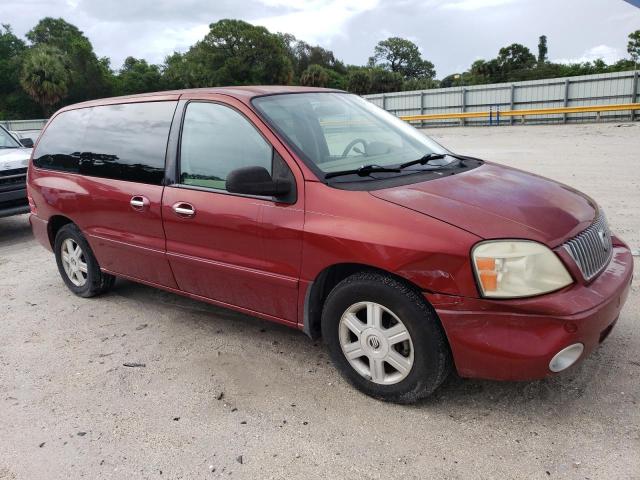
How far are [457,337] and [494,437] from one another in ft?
1.75

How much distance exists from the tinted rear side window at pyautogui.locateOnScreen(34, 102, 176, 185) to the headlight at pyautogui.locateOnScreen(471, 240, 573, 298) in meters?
2.33

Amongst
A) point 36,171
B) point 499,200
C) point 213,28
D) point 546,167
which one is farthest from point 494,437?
point 213,28

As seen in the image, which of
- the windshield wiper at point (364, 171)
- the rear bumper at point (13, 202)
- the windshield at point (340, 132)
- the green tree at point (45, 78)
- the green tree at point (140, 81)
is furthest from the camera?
the green tree at point (140, 81)

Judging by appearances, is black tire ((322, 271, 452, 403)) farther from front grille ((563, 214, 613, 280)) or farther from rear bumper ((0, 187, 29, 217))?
rear bumper ((0, 187, 29, 217))

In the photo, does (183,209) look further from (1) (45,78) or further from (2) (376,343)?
A: (1) (45,78)

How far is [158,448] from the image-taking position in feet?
9.12

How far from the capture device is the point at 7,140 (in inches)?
344

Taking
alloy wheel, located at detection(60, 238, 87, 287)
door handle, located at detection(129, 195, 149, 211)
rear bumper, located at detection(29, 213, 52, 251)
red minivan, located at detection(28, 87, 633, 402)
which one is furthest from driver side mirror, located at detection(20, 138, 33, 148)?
door handle, located at detection(129, 195, 149, 211)

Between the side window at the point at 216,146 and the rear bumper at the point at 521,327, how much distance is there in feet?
4.72

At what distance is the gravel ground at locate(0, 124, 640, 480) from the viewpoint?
2.59 metres

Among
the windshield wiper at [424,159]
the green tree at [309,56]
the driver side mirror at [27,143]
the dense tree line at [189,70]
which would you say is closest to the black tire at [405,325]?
the windshield wiper at [424,159]

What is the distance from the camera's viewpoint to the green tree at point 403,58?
343ft

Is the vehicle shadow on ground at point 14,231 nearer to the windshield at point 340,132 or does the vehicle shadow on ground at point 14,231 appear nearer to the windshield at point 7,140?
the windshield at point 7,140

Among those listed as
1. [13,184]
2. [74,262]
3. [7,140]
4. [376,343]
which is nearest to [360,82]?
[7,140]
